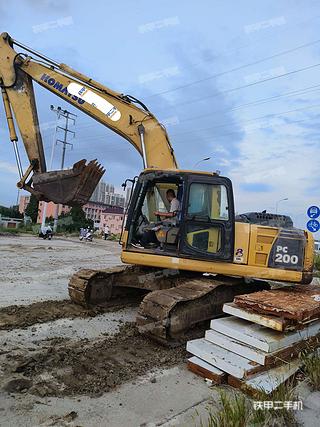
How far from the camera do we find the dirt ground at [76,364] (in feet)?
11.5

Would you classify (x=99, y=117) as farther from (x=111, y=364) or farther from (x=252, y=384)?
(x=252, y=384)

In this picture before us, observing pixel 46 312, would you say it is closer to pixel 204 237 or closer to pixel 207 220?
pixel 204 237

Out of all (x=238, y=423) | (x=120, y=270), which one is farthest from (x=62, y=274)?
(x=238, y=423)

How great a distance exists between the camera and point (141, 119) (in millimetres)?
7301

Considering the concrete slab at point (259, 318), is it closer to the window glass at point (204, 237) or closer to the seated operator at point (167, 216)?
the window glass at point (204, 237)

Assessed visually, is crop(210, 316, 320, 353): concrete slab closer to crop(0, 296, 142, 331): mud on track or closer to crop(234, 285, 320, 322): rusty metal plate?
crop(234, 285, 320, 322): rusty metal plate

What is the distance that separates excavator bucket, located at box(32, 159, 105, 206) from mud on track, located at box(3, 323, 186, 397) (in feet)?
6.74

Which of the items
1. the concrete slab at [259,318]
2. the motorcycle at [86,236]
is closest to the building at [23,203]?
the motorcycle at [86,236]

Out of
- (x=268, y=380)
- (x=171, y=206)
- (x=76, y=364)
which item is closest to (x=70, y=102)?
(x=171, y=206)

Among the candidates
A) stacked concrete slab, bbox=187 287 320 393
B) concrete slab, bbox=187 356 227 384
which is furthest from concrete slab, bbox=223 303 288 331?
concrete slab, bbox=187 356 227 384

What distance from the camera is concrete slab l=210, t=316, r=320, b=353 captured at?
14.5 feet

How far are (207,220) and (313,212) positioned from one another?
9.34 meters

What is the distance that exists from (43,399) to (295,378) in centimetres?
266

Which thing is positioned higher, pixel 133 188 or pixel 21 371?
pixel 133 188
